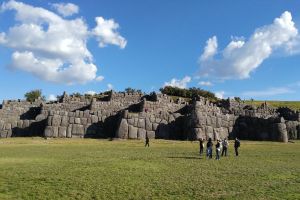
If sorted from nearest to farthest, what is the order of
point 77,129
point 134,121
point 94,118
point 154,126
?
point 134,121 → point 77,129 → point 154,126 → point 94,118

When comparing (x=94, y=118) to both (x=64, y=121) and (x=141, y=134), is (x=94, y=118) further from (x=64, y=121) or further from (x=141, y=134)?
(x=141, y=134)

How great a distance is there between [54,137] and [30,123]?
5.27 m

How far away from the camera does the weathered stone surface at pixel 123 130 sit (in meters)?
54.6

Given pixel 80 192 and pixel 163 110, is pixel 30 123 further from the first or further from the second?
pixel 80 192

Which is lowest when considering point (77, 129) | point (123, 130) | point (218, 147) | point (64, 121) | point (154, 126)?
point (218, 147)

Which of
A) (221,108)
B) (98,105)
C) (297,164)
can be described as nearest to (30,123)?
(98,105)

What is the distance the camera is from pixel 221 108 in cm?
7031

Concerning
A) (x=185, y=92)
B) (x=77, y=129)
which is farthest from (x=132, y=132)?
(x=185, y=92)

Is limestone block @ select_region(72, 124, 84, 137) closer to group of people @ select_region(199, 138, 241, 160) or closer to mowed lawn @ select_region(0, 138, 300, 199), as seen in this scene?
group of people @ select_region(199, 138, 241, 160)

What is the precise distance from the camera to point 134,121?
56.8m

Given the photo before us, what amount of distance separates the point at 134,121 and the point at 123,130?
2.61 meters

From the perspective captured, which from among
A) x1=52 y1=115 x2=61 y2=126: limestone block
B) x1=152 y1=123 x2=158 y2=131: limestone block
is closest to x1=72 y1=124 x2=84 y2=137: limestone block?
x1=52 y1=115 x2=61 y2=126: limestone block

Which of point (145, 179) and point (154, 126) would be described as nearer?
point (145, 179)

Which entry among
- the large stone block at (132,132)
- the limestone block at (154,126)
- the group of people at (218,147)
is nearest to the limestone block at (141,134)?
the large stone block at (132,132)
